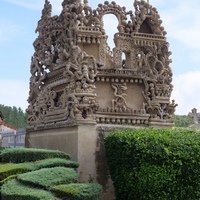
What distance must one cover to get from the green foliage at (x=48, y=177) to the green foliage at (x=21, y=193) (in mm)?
153

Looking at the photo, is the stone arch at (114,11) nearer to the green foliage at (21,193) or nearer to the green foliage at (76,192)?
the green foliage at (76,192)

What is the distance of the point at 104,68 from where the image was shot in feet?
40.5

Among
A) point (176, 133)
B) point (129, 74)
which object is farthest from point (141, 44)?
point (176, 133)

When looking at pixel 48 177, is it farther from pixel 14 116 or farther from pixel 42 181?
pixel 14 116

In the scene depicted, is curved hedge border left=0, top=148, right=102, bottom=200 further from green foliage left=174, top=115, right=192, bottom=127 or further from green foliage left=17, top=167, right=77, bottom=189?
green foliage left=174, top=115, right=192, bottom=127

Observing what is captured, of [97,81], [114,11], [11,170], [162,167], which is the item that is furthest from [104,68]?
[11,170]

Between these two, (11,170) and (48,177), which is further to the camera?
(11,170)

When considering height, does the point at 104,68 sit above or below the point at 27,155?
above

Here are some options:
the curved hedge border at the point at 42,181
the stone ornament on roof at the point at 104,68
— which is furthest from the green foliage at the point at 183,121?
the curved hedge border at the point at 42,181

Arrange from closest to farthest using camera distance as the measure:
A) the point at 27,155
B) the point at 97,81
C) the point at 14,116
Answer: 1. the point at 27,155
2. the point at 97,81
3. the point at 14,116

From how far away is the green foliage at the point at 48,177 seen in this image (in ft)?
26.6

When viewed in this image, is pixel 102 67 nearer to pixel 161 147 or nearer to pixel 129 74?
pixel 129 74

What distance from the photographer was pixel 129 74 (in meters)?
12.6

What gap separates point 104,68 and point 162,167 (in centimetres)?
432
